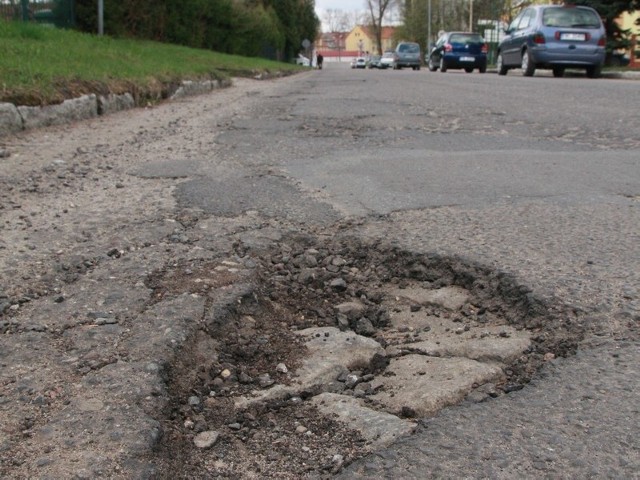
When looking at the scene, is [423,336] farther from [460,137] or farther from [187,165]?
[460,137]

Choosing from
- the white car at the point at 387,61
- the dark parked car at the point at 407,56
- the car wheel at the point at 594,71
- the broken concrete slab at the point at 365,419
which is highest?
the white car at the point at 387,61

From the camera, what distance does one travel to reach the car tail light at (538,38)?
15.0m

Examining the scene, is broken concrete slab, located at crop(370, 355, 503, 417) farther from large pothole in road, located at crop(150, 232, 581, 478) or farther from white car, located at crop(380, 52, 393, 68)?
white car, located at crop(380, 52, 393, 68)

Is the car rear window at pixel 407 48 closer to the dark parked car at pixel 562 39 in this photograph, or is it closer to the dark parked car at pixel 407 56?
the dark parked car at pixel 407 56

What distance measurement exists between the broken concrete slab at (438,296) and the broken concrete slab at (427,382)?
42 centimetres

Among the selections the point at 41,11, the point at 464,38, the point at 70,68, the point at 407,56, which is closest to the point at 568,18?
the point at 464,38

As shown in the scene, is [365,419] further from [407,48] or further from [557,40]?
[407,48]

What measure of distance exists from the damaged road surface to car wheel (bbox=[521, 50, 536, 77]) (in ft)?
41.1

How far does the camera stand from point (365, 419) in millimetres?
1396

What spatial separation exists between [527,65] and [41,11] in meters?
10.9

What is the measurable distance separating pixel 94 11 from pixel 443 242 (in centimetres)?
1409

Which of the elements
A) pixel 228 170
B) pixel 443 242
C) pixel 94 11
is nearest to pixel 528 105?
pixel 228 170

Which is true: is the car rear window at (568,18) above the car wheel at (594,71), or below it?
above

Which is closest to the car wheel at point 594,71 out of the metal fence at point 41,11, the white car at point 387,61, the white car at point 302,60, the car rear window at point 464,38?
the car rear window at point 464,38
